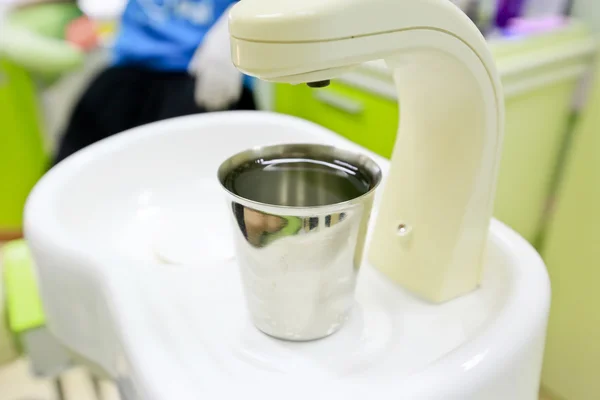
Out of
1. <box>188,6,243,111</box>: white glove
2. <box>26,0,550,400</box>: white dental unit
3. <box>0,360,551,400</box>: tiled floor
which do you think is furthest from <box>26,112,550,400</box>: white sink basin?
<box>0,360,551,400</box>: tiled floor

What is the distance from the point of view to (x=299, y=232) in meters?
0.34

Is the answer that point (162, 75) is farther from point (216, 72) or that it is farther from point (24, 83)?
point (24, 83)

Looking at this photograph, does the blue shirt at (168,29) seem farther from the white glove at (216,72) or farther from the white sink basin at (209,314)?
the white sink basin at (209,314)

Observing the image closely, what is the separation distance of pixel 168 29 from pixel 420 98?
27.4 inches

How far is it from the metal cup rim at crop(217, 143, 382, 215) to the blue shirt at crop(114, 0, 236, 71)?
2.06 feet

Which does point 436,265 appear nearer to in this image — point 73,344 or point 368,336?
point 368,336

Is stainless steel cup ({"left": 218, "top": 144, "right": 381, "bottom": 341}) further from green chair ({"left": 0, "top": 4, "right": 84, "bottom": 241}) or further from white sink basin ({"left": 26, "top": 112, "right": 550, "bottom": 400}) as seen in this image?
green chair ({"left": 0, "top": 4, "right": 84, "bottom": 241})

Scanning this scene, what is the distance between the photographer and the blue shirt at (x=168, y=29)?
96cm

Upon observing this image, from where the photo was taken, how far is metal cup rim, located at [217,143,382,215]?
13.4 inches

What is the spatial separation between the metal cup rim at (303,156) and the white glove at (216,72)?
53 centimetres

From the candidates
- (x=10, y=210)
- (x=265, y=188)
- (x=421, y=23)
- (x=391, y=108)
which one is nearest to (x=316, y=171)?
(x=265, y=188)

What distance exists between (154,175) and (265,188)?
25cm

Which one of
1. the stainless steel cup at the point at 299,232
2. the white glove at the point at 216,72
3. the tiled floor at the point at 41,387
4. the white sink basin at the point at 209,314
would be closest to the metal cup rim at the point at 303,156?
the stainless steel cup at the point at 299,232

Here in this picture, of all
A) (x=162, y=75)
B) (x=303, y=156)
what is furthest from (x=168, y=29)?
(x=303, y=156)
